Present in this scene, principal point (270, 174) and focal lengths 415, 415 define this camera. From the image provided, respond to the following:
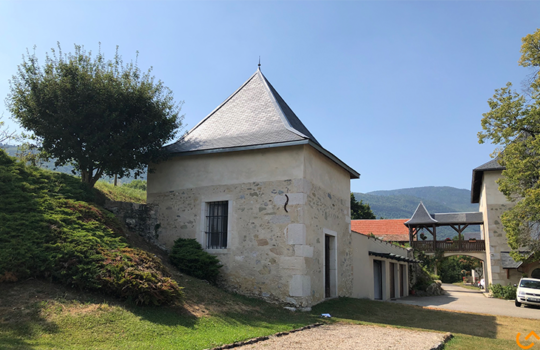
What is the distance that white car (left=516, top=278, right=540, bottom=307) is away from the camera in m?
17.6

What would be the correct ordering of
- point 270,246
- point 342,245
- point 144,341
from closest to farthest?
1. point 144,341
2. point 270,246
3. point 342,245

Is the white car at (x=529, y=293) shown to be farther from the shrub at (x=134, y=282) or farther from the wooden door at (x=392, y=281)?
the shrub at (x=134, y=282)

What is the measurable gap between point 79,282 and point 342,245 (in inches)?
353

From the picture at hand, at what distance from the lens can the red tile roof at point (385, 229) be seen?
4200 centimetres

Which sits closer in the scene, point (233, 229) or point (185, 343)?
point (185, 343)

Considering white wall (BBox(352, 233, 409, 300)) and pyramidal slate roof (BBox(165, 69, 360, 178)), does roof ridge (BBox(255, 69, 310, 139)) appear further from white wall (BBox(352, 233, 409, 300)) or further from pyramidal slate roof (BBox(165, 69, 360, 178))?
white wall (BBox(352, 233, 409, 300))

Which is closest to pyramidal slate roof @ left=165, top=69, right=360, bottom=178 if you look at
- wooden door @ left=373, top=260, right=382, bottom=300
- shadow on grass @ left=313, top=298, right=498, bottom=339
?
shadow on grass @ left=313, top=298, right=498, bottom=339

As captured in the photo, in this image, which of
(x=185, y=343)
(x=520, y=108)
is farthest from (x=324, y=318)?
(x=520, y=108)

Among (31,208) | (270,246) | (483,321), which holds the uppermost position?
(31,208)

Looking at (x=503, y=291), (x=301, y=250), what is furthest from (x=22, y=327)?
(x=503, y=291)

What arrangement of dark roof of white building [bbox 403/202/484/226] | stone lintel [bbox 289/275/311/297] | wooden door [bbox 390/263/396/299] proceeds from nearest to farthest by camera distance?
stone lintel [bbox 289/275/311/297] → wooden door [bbox 390/263/396/299] → dark roof of white building [bbox 403/202/484/226]

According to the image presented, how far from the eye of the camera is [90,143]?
1226 cm

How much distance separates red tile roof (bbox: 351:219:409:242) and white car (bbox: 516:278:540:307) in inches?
898

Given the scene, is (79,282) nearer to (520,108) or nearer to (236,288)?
(236,288)
